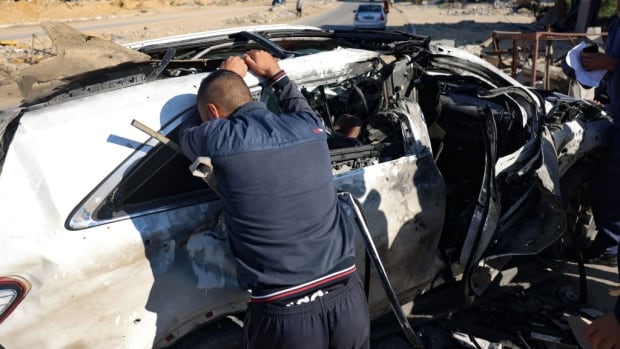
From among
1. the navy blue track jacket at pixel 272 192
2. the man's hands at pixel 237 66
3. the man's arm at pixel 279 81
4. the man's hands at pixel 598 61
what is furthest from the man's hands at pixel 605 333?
the man's hands at pixel 598 61

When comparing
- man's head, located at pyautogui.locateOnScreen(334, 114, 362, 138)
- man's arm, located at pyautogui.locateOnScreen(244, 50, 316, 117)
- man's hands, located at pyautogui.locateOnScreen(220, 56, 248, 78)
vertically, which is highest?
man's hands, located at pyautogui.locateOnScreen(220, 56, 248, 78)

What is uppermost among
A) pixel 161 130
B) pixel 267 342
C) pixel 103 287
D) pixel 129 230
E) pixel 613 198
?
pixel 161 130

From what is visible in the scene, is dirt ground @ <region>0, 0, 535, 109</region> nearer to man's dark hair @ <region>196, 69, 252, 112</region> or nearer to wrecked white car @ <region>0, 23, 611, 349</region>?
wrecked white car @ <region>0, 23, 611, 349</region>

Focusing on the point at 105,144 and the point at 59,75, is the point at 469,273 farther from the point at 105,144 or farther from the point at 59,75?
the point at 59,75

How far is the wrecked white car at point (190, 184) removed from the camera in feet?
6.40

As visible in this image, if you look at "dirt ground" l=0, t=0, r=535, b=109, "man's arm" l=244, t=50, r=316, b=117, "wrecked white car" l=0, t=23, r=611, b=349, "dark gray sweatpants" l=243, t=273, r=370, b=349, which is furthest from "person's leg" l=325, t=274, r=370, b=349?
"dirt ground" l=0, t=0, r=535, b=109

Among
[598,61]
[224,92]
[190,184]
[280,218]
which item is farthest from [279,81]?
[598,61]

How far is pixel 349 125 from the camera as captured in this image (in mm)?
3297

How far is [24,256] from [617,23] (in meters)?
4.35

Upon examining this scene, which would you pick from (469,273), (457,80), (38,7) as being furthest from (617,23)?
(38,7)

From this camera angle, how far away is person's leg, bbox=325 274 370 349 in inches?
82.1

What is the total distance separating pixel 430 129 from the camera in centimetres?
369

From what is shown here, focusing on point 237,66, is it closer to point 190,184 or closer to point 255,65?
point 255,65

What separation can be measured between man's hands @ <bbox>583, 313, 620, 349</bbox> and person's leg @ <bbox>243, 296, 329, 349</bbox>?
3.40ft
